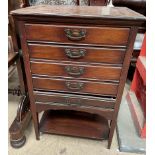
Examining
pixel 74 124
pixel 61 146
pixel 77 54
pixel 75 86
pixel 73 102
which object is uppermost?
pixel 77 54

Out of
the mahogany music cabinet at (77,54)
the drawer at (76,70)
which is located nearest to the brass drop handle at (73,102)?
the mahogany music cabinet at (77,54)

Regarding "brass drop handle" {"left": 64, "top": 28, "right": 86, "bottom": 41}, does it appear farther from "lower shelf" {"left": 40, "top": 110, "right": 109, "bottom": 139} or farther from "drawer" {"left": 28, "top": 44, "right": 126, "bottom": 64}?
"lower shelf" {"left": 40, "top": 110, "right": 109, "bottom": 139}

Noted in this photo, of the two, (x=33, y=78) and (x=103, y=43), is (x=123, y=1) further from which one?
(x=33, y=78)

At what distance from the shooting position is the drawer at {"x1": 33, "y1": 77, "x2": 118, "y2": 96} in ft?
2.93

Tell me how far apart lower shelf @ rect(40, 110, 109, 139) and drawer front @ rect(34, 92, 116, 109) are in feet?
0.91

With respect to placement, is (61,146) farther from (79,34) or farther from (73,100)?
(79,34)

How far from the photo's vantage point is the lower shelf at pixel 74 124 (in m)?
1.15

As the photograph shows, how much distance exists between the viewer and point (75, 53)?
0.82 metres

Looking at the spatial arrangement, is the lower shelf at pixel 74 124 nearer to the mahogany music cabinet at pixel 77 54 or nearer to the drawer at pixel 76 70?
the mahogany music cabinet at pixel 77 54

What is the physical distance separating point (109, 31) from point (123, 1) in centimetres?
110

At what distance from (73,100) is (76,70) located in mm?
Answer: 195

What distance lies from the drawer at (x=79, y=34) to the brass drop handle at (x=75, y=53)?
0.13 ft

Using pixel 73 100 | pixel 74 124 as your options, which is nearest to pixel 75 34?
pixel 73 100
